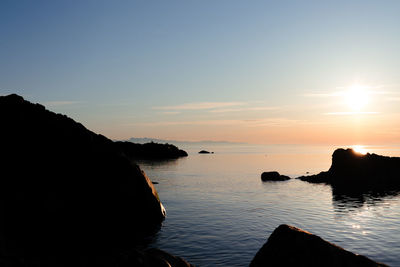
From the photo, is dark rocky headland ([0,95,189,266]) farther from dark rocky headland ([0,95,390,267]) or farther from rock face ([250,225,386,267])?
rock face ([250,225,386,267])

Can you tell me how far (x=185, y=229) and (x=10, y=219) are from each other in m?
12.3

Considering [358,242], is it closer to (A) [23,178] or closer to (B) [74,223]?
(B) [74,223]

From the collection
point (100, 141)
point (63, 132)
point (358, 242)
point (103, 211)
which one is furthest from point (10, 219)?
point (358, 242)

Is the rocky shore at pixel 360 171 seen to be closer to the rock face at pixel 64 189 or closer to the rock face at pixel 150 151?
the rock face at pixel 64 189

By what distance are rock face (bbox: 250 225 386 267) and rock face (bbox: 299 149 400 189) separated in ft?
184

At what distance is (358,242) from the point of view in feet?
70.6

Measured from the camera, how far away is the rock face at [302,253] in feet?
33.5

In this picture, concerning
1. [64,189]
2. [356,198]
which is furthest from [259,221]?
[356,198]

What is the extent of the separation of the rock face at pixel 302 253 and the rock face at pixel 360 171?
2206 inches

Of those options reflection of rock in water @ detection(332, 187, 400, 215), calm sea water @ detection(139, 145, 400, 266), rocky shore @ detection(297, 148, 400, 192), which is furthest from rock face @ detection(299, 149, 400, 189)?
calm sea water @ detection(139, 145, 400, 266)

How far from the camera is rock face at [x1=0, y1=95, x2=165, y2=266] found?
16.9m

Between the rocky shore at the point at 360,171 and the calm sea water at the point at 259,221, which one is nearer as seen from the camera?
the calm sea water at the point at 259,221

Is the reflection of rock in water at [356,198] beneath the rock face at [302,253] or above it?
beneath

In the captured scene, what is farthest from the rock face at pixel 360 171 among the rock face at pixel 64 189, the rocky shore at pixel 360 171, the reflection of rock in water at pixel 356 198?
the rock face at pixel 64 189
